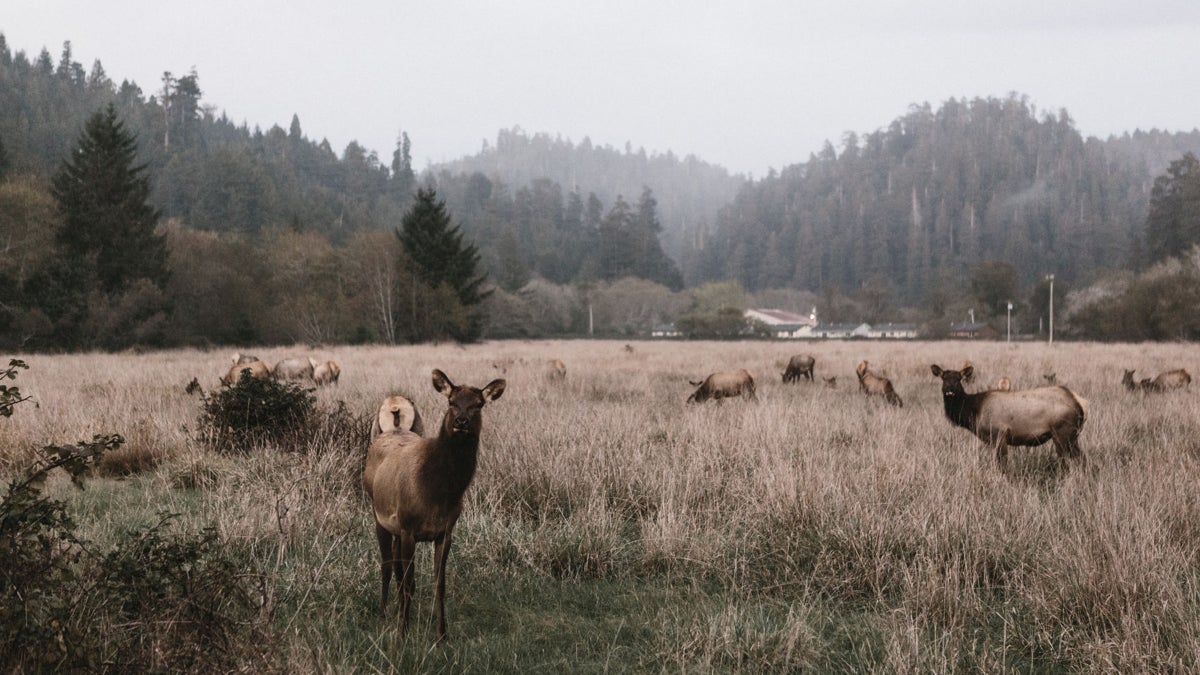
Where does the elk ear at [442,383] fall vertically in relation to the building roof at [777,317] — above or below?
below

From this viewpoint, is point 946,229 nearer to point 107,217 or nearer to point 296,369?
point 107,217

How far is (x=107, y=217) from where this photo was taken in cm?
3847

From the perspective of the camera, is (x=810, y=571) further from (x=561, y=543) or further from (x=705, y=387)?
(x=705, y=387)

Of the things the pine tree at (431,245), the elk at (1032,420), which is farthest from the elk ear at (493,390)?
the pine tree at (431,245)

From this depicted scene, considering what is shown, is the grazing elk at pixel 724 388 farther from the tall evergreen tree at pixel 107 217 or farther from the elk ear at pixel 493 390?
the tall evergreen tree at pixel 107 217

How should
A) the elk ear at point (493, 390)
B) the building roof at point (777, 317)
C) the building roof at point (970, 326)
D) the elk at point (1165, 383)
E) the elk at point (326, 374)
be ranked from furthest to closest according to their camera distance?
→ the building roof at point (777, 317)
the building roof at point (970, 326)
the elk at point (326, 374)
the elk at point (1165, 383)
the elk ear at point (493, 390)

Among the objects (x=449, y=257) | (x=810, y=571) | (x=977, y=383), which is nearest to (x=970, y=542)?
(x=810, y=571)

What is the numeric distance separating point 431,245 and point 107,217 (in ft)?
57.3

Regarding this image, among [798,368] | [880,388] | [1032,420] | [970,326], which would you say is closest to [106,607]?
[1032,420]

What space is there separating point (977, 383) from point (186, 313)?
41.8 meters

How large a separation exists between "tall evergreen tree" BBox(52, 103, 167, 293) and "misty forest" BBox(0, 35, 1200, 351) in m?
0.12

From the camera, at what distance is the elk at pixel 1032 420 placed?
734cm

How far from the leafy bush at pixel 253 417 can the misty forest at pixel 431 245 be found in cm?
3170

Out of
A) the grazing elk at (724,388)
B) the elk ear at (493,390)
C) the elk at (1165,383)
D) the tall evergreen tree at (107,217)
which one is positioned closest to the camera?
the elk ear at (493,390)
